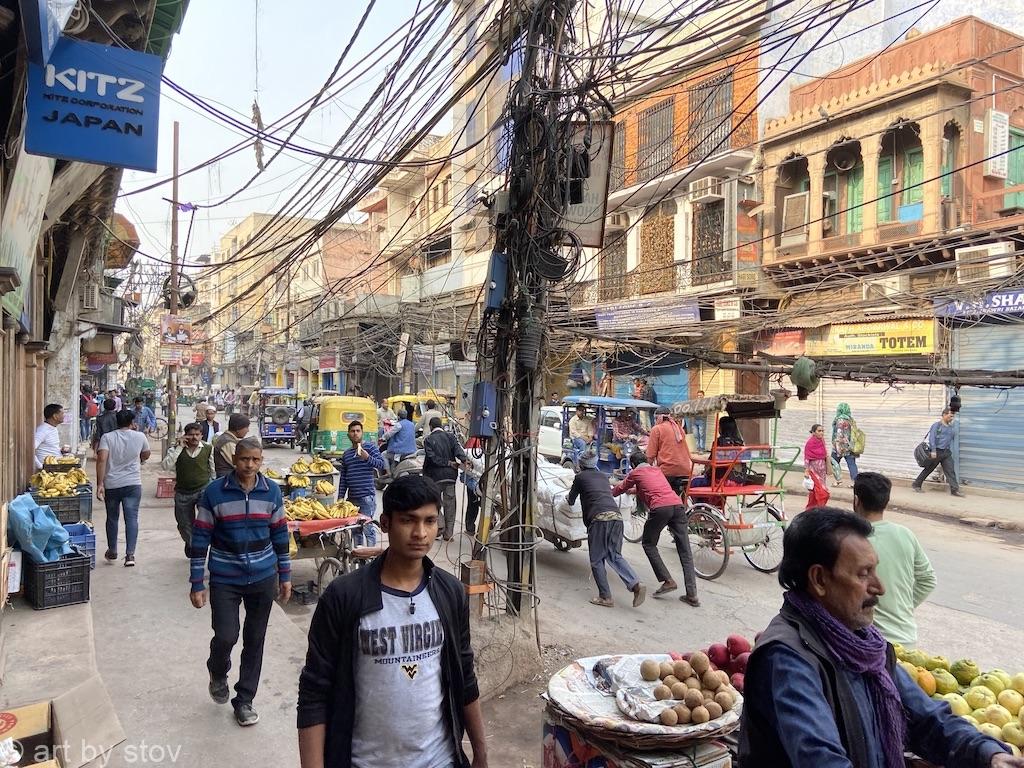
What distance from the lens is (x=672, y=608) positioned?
755 centimetres

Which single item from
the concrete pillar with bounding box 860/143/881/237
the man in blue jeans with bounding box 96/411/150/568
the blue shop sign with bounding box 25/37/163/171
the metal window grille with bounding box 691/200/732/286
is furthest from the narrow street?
the metal window grille with bounding box 691/200/732/286

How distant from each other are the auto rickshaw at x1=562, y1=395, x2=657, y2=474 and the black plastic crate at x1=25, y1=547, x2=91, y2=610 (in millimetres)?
12436

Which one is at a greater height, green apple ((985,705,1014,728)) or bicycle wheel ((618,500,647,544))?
green apple ((985,705,1014,728))

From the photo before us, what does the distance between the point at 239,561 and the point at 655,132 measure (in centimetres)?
2233

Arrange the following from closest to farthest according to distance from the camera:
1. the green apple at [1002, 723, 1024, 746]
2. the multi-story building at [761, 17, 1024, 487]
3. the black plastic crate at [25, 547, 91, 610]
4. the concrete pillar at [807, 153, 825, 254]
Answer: the green apple at [1002, 723, 1024, 746]
the black plastic crate at [25, 547, 91, 610]
the multi-story building at [761, 17, 1024, 487]
the concrete pillar at [807, 153, 825, 254]

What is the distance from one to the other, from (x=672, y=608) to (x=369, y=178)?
18.1 ft

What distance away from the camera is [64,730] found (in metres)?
3.48

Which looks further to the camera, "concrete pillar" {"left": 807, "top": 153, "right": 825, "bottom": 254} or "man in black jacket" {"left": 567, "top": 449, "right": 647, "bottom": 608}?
"concrete pillar" {"left": 807, "top": 153, "right": 825, "bottom": 254}

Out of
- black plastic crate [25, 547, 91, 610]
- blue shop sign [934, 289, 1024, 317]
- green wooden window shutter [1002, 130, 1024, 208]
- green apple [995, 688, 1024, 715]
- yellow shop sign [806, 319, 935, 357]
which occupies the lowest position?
black plastic crate [25, 547, 91, 610]

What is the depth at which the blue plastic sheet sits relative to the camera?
20.2 feet

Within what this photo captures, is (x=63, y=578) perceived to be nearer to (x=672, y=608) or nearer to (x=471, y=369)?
(x=672, y=608)

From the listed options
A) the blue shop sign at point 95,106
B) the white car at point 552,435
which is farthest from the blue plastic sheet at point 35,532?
the white car at point 552,435

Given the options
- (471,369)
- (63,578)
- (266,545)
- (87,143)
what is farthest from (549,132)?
(471,369)

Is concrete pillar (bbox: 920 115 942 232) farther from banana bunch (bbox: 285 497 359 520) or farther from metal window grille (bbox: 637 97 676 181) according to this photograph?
banana bunch (bbox: 285 497 359 520)
